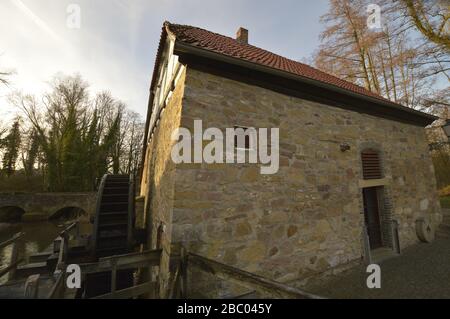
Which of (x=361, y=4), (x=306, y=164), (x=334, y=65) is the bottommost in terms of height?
(x=306, y=164)

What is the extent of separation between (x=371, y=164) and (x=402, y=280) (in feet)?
9.08

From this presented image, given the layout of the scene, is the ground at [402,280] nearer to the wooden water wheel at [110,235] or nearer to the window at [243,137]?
the window at [243,137]

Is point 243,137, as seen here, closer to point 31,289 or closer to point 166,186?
point 166,186

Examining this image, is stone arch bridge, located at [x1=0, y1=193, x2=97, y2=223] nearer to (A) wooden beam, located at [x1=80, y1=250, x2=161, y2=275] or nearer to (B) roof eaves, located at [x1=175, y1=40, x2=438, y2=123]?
(A) wooden beam, located at [x1=80, y1=250, x2=161, y2=275]

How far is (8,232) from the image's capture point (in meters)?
12.8

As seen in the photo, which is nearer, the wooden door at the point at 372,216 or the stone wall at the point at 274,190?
the stone wall at the point at 274,190

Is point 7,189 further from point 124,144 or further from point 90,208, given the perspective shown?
point 124,144

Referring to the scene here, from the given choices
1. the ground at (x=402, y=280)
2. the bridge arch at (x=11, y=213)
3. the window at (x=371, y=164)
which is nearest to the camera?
the ground at (x=402, y=280)

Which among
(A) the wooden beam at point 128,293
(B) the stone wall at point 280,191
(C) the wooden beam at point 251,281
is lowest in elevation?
(A) the wooden beam at point 128,293

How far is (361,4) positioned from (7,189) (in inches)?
1048

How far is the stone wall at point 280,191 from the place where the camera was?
10.5ft

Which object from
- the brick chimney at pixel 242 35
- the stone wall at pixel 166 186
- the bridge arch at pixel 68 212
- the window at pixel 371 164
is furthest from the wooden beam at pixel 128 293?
the bridge arch at pixel 68 212

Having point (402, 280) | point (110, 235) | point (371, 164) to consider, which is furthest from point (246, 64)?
point (110, 235)

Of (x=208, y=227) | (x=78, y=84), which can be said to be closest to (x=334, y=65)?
(x=208, y=227)
